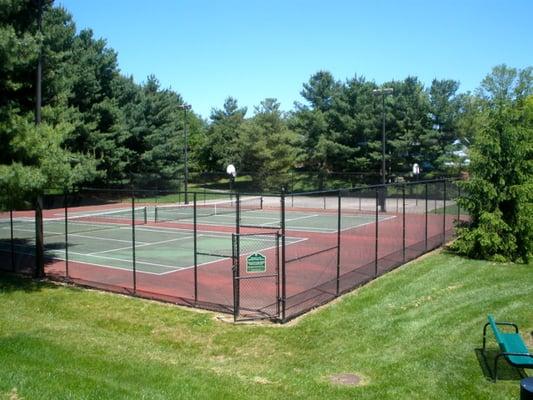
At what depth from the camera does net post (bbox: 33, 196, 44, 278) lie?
54.1 ft

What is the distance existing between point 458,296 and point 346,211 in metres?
26.5

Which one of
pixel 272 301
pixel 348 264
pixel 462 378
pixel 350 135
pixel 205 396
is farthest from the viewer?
pixel 350 135

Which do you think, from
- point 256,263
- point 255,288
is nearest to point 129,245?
point 255,288

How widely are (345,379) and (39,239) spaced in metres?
11.8

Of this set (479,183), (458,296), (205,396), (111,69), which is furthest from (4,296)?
(111,69)

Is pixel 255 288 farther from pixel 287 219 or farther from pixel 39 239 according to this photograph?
pixel 287 219

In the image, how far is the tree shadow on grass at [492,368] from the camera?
809cm

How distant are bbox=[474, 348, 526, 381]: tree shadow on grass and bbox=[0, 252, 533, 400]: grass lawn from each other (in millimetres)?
48

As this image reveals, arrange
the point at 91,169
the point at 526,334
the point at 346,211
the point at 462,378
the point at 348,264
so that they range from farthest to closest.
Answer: the point at 346,211 → the point at 348,264 → the point at 91,169 → the point at 526,334 → the point at 462,378

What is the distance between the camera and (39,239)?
55.3 ft

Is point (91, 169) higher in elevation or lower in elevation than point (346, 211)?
higher

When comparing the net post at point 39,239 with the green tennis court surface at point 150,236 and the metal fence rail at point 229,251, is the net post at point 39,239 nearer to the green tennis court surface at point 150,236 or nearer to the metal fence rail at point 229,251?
the metal fence rail at point 229,251

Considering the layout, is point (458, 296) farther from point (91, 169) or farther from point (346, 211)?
point (346, 211)

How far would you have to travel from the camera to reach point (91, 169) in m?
17.3
